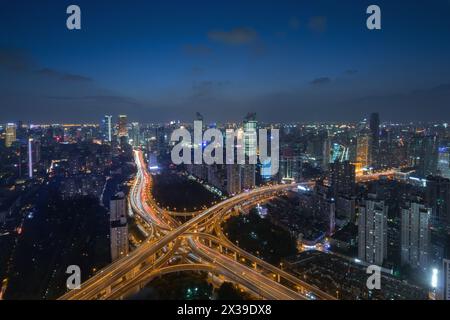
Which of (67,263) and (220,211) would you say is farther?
(220,211)

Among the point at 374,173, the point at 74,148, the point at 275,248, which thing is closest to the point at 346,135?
the point at 374,173

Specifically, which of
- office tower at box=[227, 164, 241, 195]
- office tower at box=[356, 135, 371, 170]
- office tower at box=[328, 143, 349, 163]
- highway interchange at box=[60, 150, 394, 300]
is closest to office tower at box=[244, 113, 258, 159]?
office tower at box=[227, 164, 241, 195]

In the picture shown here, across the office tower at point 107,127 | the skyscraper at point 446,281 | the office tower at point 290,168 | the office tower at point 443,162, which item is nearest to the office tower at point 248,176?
the office tower at point 290,168

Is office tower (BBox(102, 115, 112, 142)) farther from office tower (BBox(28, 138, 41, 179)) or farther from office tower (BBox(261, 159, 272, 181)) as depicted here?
office tower (BBox(261, 159, 272, 181))

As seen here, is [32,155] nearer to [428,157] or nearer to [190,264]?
[190,264]

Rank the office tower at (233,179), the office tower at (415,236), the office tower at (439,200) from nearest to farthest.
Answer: the office tower at (415,236), the office tower at (439,200), the office tower at (233,179)

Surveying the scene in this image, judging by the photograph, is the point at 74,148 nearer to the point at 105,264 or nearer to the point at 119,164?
the point at 119,164

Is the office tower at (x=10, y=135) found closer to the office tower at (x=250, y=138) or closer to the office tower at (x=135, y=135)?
the office tower at (x=250, y=138)
